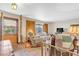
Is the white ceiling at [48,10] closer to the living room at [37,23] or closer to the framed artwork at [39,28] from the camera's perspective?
the living room at [37,23]

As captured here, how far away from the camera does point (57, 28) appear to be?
1.96m

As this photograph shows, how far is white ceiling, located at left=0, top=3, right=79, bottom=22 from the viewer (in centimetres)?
184

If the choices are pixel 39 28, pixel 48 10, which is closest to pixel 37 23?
pixel 39 28

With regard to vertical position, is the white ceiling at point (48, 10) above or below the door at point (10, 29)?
above

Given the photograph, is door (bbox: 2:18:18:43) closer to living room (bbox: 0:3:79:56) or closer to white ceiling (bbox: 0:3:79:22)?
living room (bbox: 0:3:79:56)

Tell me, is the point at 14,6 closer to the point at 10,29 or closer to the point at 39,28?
the point at 10,29

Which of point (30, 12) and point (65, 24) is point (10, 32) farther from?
point (65, 24)

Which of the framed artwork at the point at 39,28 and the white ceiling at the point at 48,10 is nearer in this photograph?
the white ceiling at the point at 48,10

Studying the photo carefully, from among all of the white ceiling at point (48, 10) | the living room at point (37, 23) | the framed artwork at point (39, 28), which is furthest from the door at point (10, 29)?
the framed artwork at point (39, 28)

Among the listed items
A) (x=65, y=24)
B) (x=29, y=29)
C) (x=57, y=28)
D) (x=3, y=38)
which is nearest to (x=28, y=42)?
(x=29, y=29)

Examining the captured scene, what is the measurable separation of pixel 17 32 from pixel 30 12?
14.1 inches

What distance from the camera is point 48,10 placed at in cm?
189

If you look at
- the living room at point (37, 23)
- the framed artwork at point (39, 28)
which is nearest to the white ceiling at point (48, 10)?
the living room at point (37, 23)

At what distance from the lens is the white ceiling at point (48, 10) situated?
184cm
